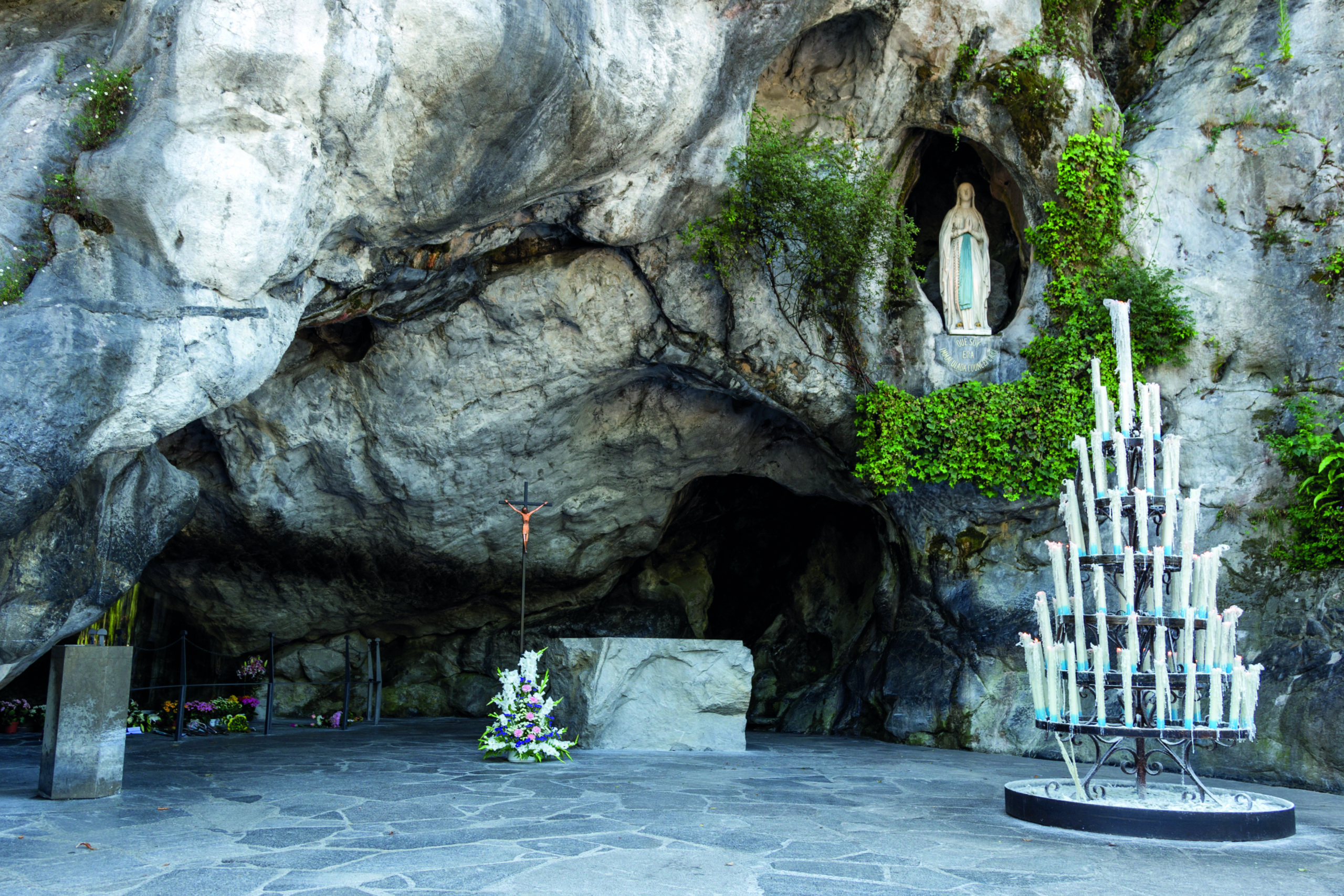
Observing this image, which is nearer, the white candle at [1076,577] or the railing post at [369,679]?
the white candle at [1076,577]

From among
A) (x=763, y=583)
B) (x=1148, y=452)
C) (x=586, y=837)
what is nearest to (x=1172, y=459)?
(x=1148, y=452)

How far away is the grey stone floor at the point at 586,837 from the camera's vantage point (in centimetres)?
418

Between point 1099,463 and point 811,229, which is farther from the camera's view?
point 811,229

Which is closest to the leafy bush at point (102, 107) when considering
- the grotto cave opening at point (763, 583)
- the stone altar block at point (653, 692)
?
the stone altar block at point (653, 692)

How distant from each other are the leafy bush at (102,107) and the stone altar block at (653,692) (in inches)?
210

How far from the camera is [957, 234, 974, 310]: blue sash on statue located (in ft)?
35.9

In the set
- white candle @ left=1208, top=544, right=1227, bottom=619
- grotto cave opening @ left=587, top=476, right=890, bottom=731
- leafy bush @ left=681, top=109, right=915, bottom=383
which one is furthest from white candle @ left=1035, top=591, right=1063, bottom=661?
grotto cave opening @ left=587, top=476, right=890, bottom=731

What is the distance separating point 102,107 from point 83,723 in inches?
149

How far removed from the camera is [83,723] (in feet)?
20.0

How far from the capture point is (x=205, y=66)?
594 centimetres

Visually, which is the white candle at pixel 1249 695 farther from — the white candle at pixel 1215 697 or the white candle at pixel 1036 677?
the white candle at pixel 1036 677

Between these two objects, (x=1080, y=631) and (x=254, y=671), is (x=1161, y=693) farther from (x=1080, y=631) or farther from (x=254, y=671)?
(x=254, y=671)

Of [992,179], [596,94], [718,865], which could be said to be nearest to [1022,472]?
[992,179]

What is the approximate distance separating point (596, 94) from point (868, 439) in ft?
15.7
